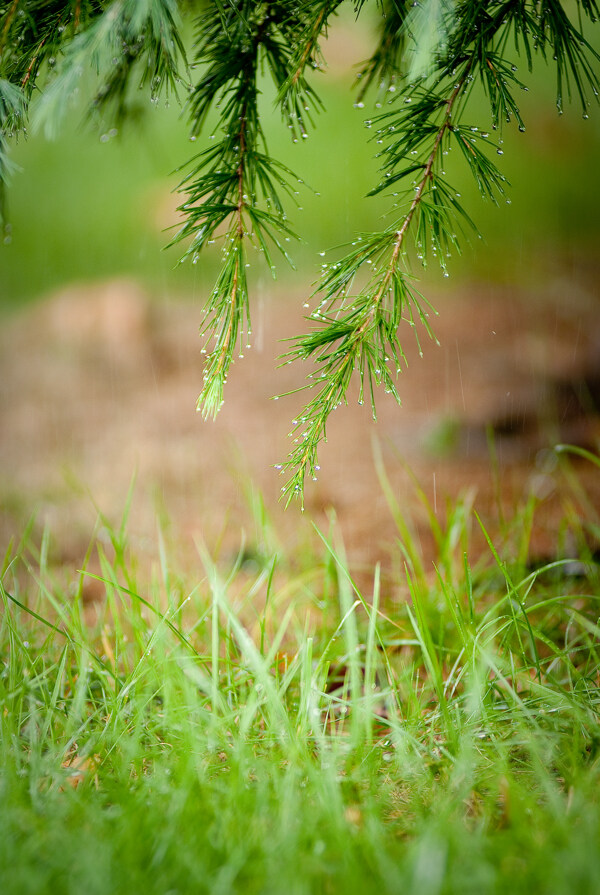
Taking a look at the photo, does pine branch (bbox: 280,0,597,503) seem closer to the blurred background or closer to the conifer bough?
the conifer bough

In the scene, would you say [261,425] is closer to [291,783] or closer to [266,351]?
[266,351]

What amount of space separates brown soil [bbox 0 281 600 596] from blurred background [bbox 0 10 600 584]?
0.01m

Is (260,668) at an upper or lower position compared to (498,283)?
lower

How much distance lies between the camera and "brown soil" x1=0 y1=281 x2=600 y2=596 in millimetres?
2232

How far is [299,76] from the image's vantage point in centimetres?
95

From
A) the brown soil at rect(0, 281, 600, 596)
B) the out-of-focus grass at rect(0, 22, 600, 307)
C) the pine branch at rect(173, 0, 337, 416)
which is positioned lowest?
the brown soil at rect(0, 281, 600, 596)

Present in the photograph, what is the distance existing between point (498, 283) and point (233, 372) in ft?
6.22

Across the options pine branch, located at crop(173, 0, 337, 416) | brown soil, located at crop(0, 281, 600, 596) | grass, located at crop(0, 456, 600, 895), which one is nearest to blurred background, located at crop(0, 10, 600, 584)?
brown soil, located at crop(0, 281, 600, 596)

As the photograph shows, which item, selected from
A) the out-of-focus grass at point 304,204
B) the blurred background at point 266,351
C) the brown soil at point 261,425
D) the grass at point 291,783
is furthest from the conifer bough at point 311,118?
the out-of-focus grass at point 304,204

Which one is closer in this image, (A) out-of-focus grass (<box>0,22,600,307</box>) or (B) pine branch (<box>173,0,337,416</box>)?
(B) pine branch (<box>173,0,337,416</box>)

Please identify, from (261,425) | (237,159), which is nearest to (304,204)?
(261,425)

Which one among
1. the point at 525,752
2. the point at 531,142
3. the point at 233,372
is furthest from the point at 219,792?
the point at 531,142

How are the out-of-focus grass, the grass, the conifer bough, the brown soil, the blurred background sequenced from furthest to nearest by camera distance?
the out-of-focus grass < the blurred background < the brown soil < the conifer bough < the grass

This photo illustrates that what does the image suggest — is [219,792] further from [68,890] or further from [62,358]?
[62,358]
